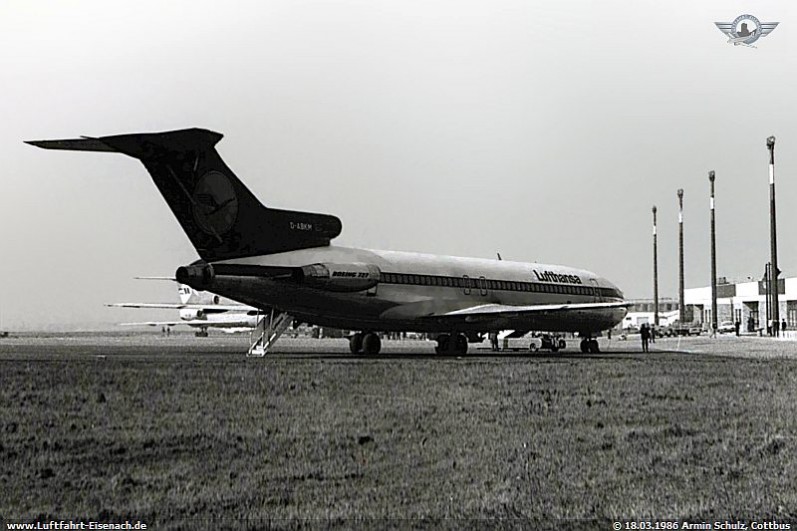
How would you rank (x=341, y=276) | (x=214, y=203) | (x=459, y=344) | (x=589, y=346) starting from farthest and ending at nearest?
(x=589, y=346) < (x=459, y=344) < (x=341, y=276) < (x=214, y=203)

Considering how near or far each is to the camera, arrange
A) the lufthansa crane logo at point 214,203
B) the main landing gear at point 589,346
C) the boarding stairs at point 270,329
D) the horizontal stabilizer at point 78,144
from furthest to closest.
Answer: the main landing gear at point 589,346, the boarding stairs at point 270,329, the lufthansa crane logo at point 214,203, the horizontal stabilizer at point 78,144

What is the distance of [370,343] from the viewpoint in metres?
27.6

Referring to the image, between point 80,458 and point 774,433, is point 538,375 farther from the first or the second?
point 80,458

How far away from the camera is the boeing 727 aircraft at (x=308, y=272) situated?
67.8 feet

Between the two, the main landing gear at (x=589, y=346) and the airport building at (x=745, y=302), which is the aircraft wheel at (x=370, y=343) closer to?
the main landing gear at (x=589, y=346)

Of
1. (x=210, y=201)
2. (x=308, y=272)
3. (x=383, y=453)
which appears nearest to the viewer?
(x=383, y=453)

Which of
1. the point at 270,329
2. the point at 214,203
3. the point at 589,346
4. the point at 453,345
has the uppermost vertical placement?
the point at 214,203

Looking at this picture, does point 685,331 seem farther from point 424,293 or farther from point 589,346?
point 424,293

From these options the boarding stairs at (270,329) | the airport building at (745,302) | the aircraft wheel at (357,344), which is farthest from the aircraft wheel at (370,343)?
the airport building at (745,302)

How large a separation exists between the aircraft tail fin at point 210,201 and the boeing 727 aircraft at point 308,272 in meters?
0.03

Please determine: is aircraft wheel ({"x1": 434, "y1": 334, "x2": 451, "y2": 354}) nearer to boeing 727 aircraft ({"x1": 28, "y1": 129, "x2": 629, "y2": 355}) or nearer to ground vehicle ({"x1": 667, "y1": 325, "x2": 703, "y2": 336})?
boeing 727 aircraft ({"x1": 28, "y1": 129, "x2": 629, "y2": 355})

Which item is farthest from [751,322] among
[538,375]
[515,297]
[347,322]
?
[538,375]

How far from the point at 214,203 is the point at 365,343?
8083 mm

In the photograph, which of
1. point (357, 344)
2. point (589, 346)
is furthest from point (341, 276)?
point (589, 346)
